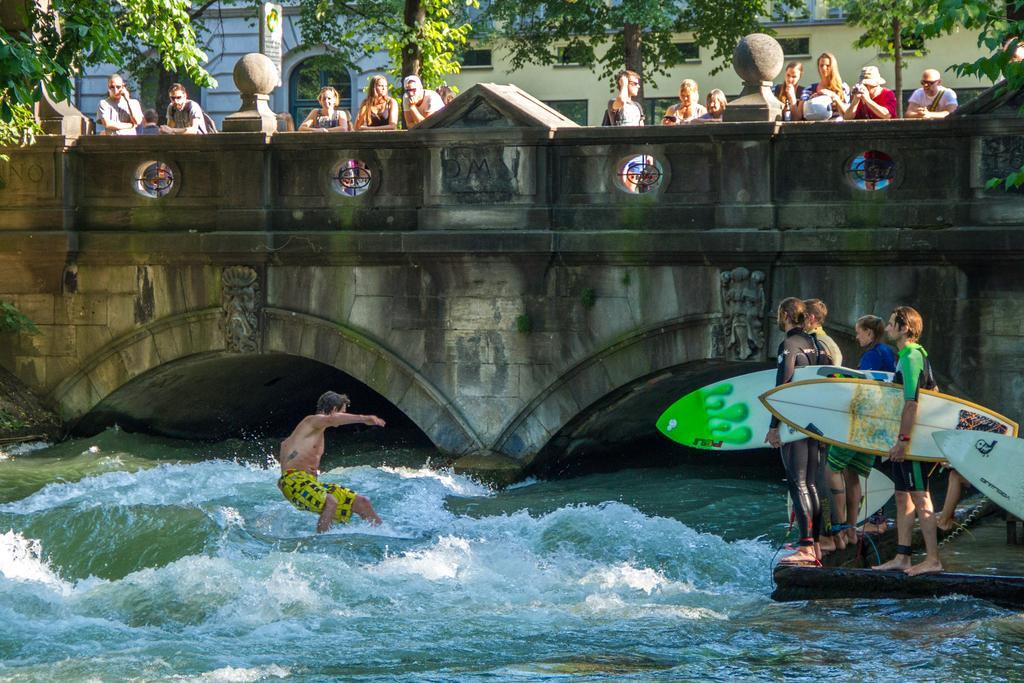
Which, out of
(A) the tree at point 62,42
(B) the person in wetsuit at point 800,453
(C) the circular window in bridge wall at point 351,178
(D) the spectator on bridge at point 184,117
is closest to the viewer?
(B) the person in wetsuit at point 800,453

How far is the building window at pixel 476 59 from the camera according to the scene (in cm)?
3365

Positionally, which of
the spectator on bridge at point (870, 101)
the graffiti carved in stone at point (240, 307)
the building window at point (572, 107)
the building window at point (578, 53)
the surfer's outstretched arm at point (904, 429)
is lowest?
the surfer's outstretched arm at point (904, 429)

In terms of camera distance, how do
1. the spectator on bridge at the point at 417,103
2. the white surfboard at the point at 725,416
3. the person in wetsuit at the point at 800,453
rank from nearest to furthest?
the person in wetsuit at the point at 800,453
the white surfboard at the point at 725,416
the spectator on bridge at the point at 417,103

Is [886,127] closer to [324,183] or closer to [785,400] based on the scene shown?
[785,400]

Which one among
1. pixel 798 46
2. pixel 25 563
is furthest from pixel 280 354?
pixel 798 46

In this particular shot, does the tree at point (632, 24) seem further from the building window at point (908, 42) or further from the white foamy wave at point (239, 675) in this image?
the white foamy wave at point (239, 675)

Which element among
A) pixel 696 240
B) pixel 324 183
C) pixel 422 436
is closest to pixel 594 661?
pixel 696 240

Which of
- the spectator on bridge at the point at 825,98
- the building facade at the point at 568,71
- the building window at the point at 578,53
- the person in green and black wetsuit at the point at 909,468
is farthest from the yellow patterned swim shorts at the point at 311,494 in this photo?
the building facade at the point at 568,71

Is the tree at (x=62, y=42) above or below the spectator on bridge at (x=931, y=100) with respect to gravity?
above

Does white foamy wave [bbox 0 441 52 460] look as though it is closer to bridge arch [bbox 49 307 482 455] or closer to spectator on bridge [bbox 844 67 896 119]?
bridge arch [bbox 49 307 482 455]

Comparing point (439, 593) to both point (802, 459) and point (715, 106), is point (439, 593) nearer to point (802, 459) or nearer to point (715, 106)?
point (802, 459)

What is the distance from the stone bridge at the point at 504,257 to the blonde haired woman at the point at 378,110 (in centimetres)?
78

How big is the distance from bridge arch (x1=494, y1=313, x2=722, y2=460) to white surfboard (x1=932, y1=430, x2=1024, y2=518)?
14.1ft

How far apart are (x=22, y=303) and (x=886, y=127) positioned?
347 inches
